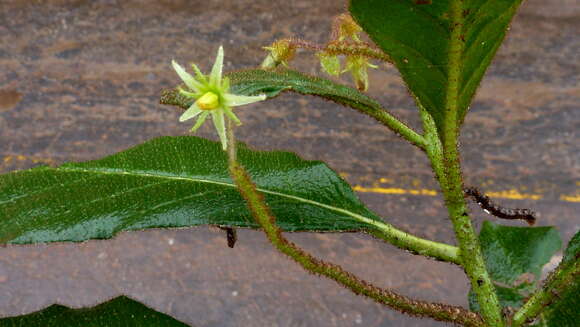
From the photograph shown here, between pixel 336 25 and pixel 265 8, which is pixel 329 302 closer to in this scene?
pixel 265 8

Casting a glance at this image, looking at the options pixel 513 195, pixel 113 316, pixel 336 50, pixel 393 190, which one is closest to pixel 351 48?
pixel 336 50

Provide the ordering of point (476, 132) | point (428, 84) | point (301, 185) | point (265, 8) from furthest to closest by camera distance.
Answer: point (265, 8)
point (476, 132)
point (301, 185)
point (428, 84)

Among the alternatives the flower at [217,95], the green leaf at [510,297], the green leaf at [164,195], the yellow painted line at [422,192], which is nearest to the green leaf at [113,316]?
the green leaf at [164,195]

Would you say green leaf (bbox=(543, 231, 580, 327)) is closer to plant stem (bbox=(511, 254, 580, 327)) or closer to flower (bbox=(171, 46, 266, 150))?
plant stem (bbox=(511, 254, 580, 327))

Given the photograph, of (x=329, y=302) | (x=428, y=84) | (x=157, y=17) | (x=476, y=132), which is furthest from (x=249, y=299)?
(x=428, y=84)

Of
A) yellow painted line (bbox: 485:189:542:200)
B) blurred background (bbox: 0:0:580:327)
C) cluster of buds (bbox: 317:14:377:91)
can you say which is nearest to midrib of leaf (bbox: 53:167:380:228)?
cluster of buds (bbox: 317:14:377:91)

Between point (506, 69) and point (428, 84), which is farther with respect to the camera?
point (506, 69)

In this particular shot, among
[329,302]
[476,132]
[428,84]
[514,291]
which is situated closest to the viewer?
[428,84]

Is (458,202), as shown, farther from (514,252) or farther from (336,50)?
(514,252)
